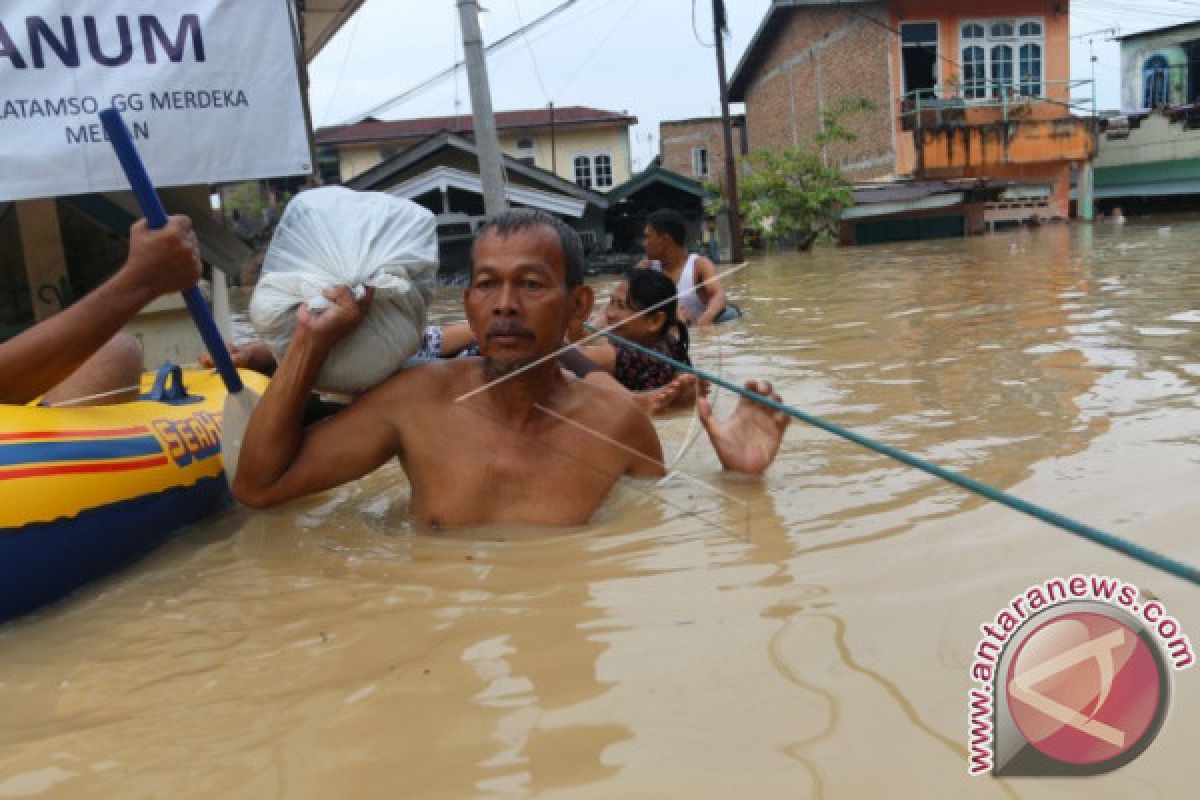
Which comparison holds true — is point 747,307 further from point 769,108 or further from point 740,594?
point 769,108

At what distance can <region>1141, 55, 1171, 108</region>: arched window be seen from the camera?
31134 millimetres

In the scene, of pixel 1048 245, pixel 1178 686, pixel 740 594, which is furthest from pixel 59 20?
pixel 1048 245

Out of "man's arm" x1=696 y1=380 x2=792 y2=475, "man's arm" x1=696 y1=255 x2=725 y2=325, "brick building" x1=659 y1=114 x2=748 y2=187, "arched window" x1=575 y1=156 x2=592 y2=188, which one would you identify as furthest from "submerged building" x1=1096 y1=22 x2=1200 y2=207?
"man's arm" x1=696 y1=380 x2=792 y2=475

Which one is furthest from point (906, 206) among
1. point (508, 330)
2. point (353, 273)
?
point (353, 273)

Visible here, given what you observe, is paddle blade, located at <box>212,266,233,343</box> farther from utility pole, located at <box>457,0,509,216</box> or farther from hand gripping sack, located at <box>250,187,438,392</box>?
hand gripping sack, located at <box>250,187,438,392</box>

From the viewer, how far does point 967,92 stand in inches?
963

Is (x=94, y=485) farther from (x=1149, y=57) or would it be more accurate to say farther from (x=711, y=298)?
(x=1149, y=57)

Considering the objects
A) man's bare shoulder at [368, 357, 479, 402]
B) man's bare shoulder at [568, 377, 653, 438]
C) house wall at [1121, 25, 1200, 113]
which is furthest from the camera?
house wall at [1121, 25, 1200, 113]

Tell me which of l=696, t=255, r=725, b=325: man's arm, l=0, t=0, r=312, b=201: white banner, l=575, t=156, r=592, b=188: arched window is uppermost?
l=575, t=156, r=592, b=188: arched window

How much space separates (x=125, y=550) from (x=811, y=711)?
2.07m

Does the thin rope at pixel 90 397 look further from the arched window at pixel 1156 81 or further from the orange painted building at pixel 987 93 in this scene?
the arched window at pixel 1156 81

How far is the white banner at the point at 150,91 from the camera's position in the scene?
14.5 ft

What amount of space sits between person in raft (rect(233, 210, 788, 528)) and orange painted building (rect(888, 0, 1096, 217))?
877 inches

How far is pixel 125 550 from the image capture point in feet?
9.42
